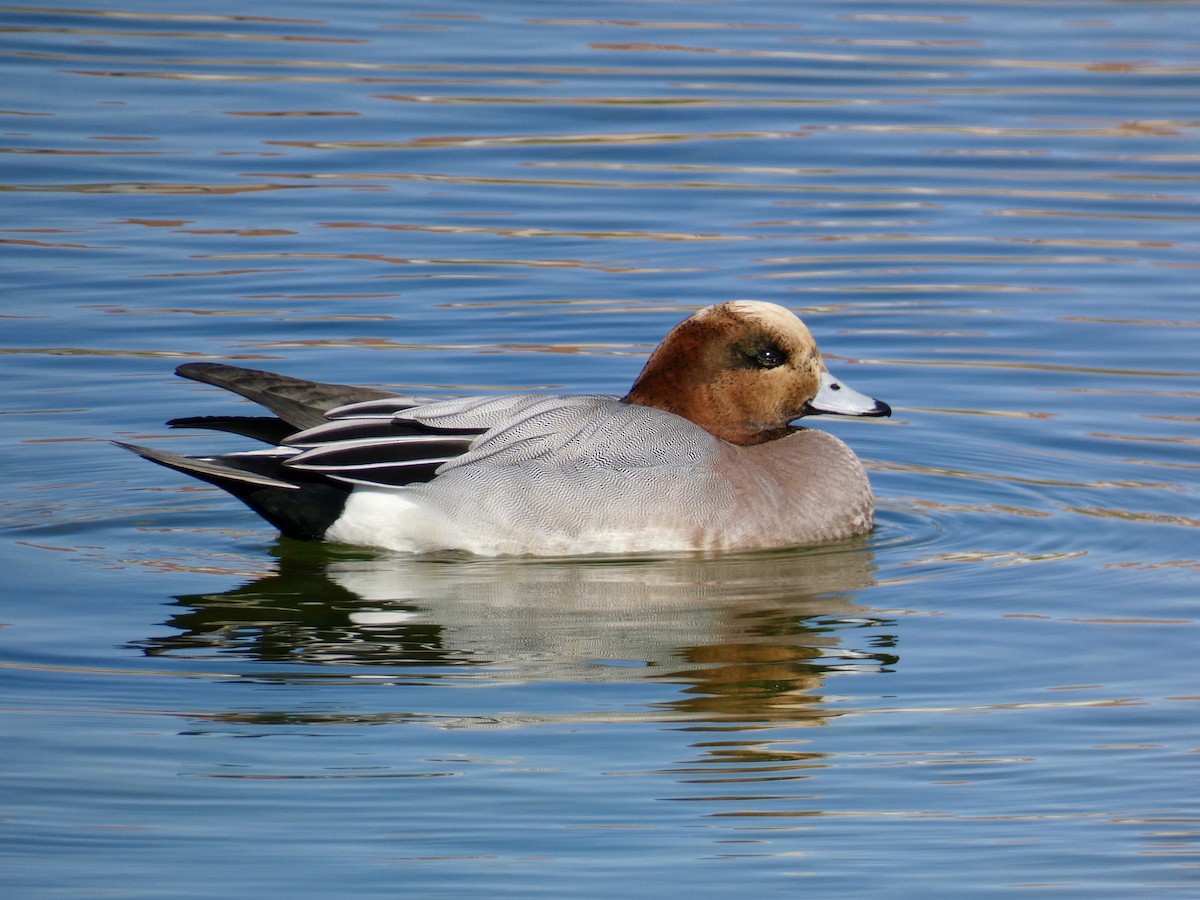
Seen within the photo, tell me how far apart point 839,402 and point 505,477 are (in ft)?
4.41

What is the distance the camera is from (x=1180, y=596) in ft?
23.0

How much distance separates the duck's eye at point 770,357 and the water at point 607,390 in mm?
707

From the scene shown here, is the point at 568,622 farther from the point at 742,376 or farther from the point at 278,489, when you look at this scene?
the point at 742,376

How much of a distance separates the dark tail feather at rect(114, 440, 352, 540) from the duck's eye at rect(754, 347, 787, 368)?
1.52m

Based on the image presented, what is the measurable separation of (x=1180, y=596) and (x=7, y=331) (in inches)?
220

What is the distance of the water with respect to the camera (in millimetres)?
5113

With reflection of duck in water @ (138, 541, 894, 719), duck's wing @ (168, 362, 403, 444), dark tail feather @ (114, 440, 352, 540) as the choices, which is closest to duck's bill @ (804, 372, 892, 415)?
reflection of duck in water @ (138, 541, 894, 719)

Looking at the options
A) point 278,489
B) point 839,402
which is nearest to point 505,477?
point 278,489

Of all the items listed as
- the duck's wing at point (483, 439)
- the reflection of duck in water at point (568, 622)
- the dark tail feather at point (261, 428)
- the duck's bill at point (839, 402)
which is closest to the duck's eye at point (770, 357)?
the duck's bill at point (839, 402)

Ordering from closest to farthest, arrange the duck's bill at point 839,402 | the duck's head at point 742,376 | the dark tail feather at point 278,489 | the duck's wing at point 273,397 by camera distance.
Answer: the dark tail feather at point 278,489
the duck's wing at point 273,397
the duck's head at point 742,376
the duck's bill at point 839,402

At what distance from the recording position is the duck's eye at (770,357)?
7883 millimetres

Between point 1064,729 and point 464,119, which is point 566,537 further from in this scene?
point 464,119

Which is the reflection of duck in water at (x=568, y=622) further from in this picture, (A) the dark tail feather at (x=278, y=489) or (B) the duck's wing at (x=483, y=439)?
(B) the duck's wing at (x=483, y=439)

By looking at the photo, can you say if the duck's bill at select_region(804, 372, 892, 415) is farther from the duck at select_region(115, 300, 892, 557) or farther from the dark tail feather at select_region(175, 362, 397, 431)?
the dark tail feather at select_region(175, 362, 397, 431)
